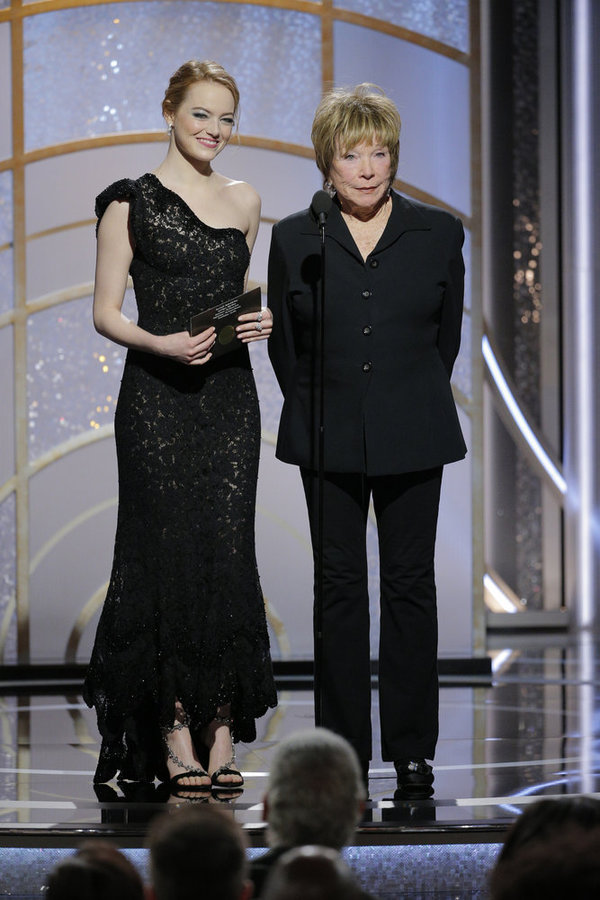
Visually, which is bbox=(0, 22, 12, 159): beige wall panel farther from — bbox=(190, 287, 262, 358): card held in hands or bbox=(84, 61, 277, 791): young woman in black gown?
bbox=(190, 287, 262, 358): card held in hands

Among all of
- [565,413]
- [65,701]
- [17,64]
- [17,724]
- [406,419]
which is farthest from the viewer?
[565,413]

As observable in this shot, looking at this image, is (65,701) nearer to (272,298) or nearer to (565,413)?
(272,298)

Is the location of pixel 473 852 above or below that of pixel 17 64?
below

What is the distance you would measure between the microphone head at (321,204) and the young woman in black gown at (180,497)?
31 cm

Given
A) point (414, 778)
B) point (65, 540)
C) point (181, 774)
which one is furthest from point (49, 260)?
point (414, 778)

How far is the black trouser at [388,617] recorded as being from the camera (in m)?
2.93

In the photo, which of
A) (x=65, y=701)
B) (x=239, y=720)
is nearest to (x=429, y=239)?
(x=239, y=720)

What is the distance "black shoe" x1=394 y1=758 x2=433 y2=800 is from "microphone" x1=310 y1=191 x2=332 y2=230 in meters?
1.14

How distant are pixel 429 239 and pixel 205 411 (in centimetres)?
61

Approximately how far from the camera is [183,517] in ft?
10.1

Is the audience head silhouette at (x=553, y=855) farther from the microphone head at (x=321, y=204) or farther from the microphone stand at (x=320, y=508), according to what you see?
the microphone head at (x=321, y=204)

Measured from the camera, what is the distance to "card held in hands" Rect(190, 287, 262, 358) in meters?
2.88

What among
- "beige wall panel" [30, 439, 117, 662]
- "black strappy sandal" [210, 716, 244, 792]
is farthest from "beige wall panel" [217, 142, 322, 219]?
"black strappy sandal" [210, 716, 244, 792]

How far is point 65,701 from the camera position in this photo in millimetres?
4734
